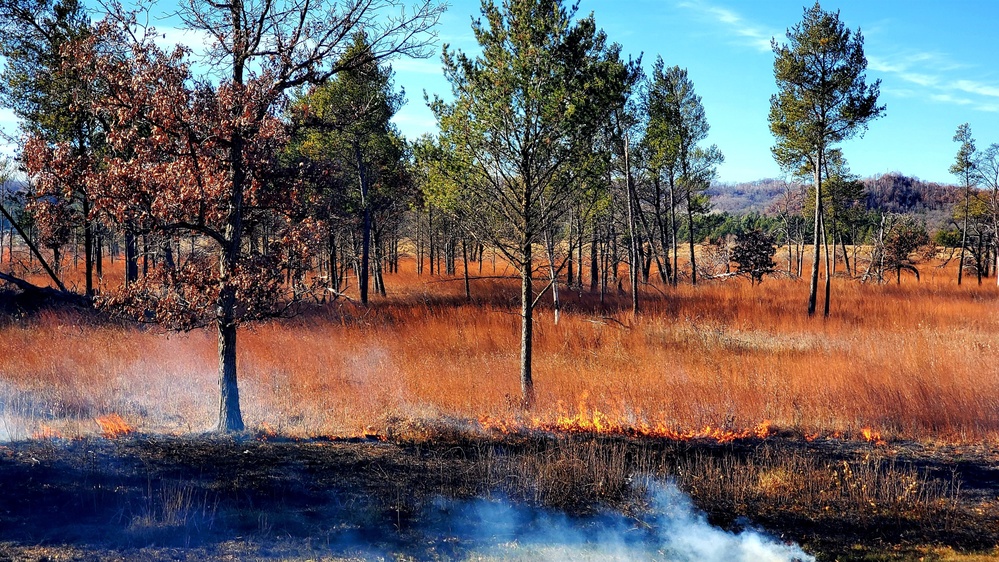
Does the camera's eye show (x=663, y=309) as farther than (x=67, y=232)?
Yes

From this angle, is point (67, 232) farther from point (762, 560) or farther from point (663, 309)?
point (663, 309)

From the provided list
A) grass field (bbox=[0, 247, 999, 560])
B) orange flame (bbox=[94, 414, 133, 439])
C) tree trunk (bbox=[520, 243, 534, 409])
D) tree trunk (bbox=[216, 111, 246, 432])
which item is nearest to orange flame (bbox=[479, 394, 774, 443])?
grass field (bbox=[0, 247, 999, 560])

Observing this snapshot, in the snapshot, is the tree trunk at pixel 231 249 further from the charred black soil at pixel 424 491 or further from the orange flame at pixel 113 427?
the orange flame at pixel 113 427

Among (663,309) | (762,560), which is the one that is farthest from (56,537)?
(663,309)

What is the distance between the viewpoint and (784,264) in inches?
2146

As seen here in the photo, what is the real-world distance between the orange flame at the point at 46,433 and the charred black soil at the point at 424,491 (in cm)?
33

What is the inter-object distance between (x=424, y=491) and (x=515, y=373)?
538 centimetres

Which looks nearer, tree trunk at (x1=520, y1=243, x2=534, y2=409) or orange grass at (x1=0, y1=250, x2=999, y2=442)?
orange grass at (x1=0, y1=250, x2=999, y2=442)

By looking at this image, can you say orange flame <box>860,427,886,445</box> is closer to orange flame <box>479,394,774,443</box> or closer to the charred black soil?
the charred black soil

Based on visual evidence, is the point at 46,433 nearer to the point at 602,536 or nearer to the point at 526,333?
the point at 526,333

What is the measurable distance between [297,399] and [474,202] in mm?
4283

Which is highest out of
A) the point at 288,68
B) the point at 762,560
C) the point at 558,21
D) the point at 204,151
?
the point at 558,21

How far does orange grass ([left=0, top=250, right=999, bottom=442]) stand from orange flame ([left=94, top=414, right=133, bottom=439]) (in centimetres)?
20

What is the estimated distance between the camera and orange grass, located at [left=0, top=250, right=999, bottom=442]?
8.76m
